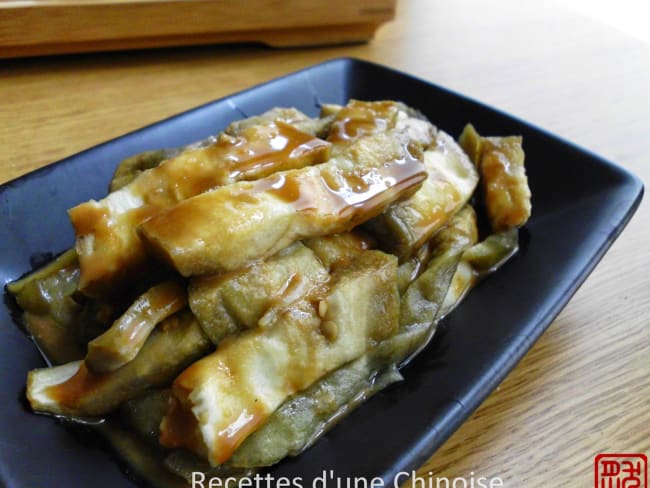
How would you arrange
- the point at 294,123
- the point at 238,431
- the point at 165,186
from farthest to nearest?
the point at 294,123 → the point at 165,186 → the point at 238,431

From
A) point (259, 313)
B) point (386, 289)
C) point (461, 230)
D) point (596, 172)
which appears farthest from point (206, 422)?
point (596, 172)

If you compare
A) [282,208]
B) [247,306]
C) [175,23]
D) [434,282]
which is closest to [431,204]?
[434,282]

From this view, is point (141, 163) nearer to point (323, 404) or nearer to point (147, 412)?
point (147, 412)

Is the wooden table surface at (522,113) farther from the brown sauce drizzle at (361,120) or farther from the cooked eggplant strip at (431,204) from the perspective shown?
the brown sauce drizzle at (361,120)

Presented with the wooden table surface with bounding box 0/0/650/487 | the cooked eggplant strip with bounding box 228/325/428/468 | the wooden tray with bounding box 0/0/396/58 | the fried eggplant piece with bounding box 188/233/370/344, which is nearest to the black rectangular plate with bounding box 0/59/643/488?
the cooked eggplant strip with bounding box 228/325/428/468

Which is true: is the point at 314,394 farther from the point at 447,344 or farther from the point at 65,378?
the point at 65,378

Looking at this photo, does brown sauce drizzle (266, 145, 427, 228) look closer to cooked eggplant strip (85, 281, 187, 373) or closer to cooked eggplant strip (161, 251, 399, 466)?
cooked eggplant strip (161, 251, 399, 466)
